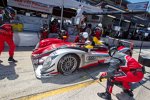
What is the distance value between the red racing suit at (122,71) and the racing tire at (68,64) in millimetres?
1254

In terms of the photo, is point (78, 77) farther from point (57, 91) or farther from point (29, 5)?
point (29, 5)

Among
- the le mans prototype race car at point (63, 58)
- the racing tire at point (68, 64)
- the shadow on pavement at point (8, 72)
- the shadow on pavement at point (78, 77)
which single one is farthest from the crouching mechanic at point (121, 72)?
the shadow on pavement at point (8, 72)

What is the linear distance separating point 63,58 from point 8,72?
1.55m

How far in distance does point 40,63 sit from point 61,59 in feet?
2.30

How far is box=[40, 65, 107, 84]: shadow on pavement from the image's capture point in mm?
3986

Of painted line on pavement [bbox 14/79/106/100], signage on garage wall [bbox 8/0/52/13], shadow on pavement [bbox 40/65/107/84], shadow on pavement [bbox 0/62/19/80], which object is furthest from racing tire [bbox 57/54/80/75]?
signage on garage wall [bbox 8/0/52/13]

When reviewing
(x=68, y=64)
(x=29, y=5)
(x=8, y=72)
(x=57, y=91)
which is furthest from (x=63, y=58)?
(x=29, y=5)

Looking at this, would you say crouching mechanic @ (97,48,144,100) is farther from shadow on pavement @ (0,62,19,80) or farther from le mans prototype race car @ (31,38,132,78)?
shadow on pavement @ (0,62,19,80)

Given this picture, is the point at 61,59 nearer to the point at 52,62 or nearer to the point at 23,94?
the point at 52,62

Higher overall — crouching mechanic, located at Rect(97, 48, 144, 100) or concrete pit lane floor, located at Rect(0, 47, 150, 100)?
crouching mechanic, located at Rect(97, 48, 144, 100)

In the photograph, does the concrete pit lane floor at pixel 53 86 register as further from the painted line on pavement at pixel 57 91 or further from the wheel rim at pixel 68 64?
the wheel rim at pixel 68 64

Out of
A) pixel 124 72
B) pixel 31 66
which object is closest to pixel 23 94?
pixel 31 66

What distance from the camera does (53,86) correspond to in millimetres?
3703

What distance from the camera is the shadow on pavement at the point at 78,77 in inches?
157
